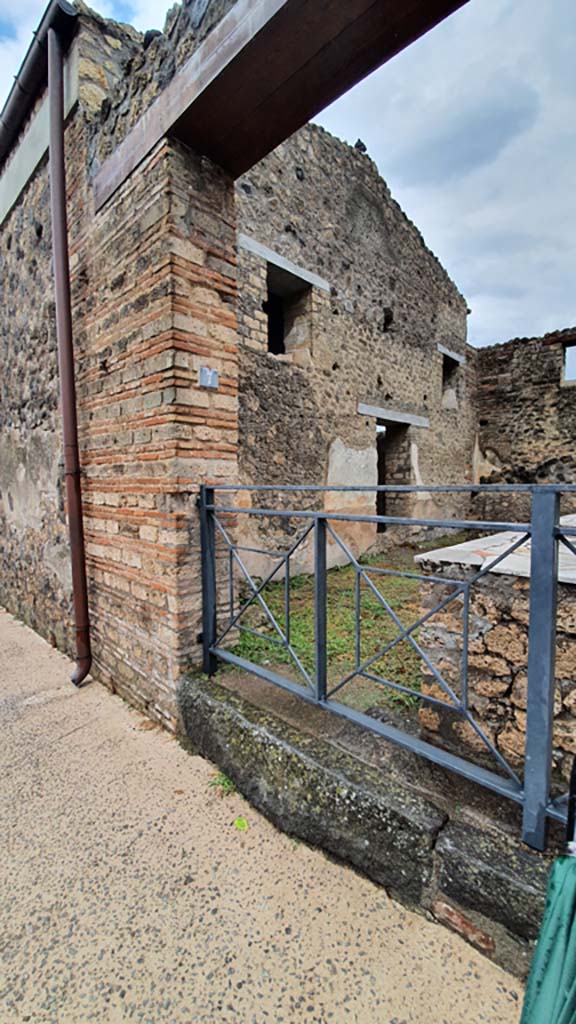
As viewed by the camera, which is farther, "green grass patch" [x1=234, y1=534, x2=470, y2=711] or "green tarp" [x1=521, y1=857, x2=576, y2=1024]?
"green grass patch" [x1=234, y1=534, x2=470, y2=711]

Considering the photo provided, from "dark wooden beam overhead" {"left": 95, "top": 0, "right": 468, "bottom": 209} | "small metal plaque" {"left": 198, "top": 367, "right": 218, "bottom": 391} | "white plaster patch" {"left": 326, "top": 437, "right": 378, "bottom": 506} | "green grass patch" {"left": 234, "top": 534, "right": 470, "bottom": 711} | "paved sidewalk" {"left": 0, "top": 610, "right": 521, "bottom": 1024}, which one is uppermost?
"dark wooden beam overhead" {"left": 95, "top": 0, "right": 468, "bottom": 209}

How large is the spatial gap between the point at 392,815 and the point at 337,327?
576 cm

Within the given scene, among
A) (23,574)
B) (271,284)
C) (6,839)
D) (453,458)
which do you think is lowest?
(6,839)

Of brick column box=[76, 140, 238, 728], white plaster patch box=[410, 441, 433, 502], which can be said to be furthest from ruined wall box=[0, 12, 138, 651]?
white plaster patch box=[410, 441, 433, 502]

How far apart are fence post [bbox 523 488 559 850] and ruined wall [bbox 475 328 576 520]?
30.0 ft

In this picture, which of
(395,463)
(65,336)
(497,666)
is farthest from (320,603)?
(395,463)

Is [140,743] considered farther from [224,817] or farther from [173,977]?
[173,977]

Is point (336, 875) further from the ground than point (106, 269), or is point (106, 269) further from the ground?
point (106, 269)

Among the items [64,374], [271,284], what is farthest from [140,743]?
[271,284]

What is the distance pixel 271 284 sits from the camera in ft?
18.4

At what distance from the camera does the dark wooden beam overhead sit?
5.40 feet

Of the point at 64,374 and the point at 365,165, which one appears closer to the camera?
the point at 64,374

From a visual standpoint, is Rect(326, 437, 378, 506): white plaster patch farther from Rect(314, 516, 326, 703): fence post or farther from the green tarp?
the green tarp

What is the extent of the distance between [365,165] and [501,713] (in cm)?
743
